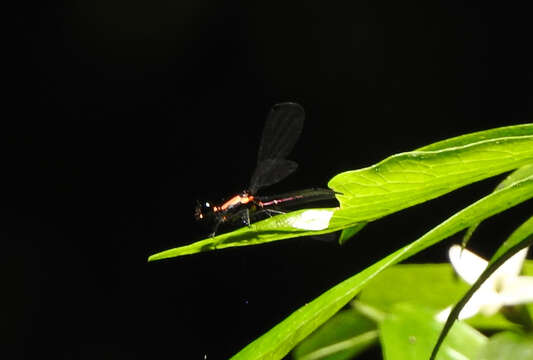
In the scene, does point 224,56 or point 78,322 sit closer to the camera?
point 78,322

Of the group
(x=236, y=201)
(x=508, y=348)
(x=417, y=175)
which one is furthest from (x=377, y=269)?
(x=236, y=201)

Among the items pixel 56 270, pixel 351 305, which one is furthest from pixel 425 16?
pixel 351 305

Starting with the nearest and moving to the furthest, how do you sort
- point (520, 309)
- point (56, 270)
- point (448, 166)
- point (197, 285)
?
point (448, 166) → point (520, 309) → point (197, 285) → point (56, 270)

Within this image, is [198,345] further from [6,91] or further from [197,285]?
[6,91]

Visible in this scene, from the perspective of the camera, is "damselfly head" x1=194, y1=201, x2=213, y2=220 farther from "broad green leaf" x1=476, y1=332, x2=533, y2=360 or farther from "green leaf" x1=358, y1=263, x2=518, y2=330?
"broad green leaf" x1=476, y1=332, x2=533, y2=360

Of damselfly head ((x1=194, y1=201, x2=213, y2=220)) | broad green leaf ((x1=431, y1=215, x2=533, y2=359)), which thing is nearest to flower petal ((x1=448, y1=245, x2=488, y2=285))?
broad green leaf ((x1=431, y1=215, x2=533, y2=359))
